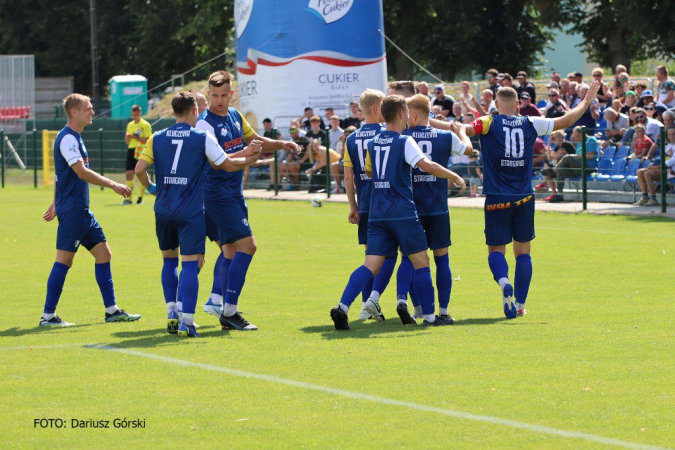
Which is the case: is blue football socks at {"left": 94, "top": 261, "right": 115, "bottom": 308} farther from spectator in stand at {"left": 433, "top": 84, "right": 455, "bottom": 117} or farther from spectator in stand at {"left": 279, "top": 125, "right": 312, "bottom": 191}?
spectator in stand at {"left": 279, "top": 125, "right": 312, "bottom": 191}

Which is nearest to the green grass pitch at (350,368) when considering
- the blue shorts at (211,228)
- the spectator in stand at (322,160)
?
the blue shorts at (211,228)

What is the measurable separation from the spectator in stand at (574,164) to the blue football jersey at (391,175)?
12.7 meters

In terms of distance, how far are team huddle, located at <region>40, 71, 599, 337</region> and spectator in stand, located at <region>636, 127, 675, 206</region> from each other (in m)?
9.69

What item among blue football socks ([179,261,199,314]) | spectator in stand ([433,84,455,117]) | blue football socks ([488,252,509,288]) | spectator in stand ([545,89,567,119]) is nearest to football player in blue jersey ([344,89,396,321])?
blue football socks ([488,252,509,288])

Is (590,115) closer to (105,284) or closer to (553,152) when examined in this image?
(553,152)

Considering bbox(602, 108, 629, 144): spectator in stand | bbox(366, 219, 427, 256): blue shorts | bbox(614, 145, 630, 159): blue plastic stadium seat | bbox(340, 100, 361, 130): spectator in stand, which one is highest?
bbox(340, 100, 361, 130): spectator in stand

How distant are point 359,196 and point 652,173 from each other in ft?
36.8

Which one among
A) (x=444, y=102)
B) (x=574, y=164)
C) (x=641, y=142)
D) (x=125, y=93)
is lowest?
(x=574, y=164)

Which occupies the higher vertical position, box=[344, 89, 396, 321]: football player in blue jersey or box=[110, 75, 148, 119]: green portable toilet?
box=[110, 75, 148, 119]: green portable toilet

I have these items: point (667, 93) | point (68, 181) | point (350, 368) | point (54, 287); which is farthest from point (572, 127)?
Result: point (350, 368)

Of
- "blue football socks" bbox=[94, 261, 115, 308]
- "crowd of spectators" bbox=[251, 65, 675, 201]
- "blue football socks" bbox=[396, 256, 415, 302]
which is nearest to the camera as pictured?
"blue football socks" bbox=[396, 256, 415, 302]

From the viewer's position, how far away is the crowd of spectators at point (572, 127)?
20219 millimetres

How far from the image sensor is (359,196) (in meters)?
10.1

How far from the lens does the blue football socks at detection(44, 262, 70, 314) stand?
32.3ft
